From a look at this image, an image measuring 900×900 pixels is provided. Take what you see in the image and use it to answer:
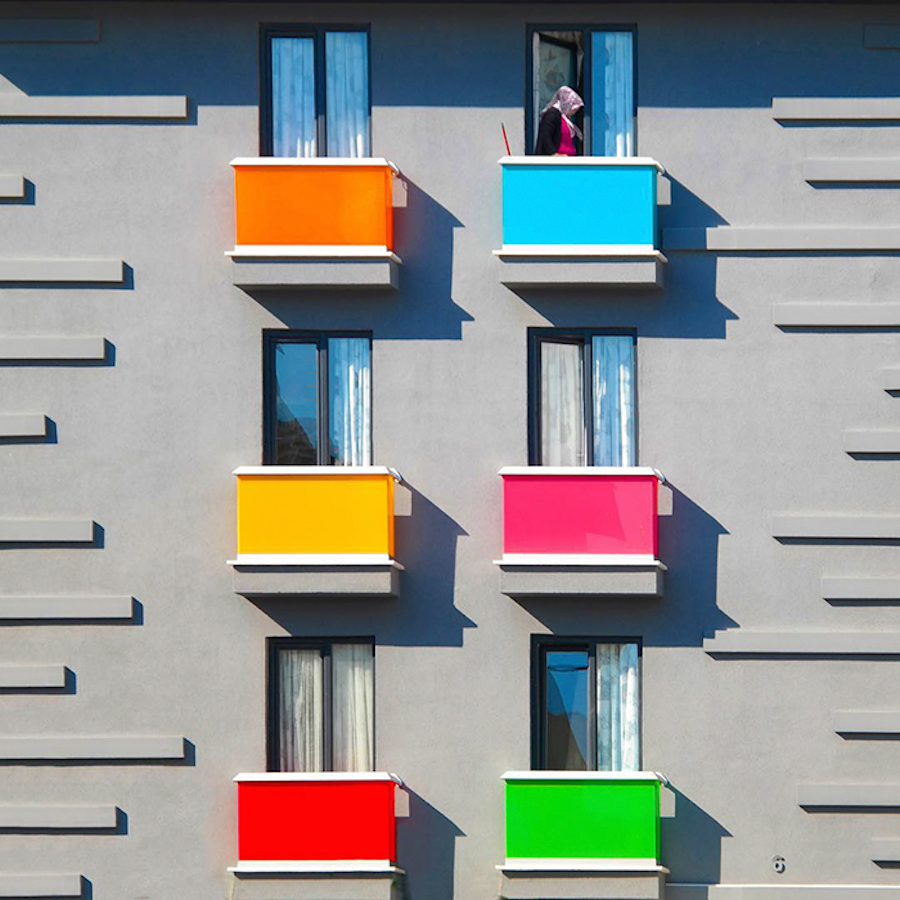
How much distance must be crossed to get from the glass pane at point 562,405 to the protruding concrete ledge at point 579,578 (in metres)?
1.35

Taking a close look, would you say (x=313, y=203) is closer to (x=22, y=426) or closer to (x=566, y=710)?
(x=22, y=426)

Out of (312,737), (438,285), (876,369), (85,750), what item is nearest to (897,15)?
(876,369)

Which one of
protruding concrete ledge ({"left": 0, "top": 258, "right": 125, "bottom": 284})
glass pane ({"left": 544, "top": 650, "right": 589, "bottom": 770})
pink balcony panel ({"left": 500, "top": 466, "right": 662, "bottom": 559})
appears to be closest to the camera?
pink balcony panel ({"left": 500, "top": 466, "right": 662, "bottom": 559})

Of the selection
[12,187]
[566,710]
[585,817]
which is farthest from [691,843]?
[12,187]

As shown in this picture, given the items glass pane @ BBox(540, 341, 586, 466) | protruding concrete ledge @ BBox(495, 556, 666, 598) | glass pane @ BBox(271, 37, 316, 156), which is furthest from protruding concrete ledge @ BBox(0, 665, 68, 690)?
glass pane @ BBox(271, 37, 316, 156)

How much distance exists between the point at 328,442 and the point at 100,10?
5.54 metres

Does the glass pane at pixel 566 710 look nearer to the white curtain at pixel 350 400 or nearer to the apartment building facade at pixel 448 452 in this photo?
the apartment building facade at pixel 448 452

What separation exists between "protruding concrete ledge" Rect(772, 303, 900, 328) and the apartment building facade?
39 millimetres

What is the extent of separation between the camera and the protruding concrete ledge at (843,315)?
20.3 m

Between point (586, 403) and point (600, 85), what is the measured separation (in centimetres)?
363

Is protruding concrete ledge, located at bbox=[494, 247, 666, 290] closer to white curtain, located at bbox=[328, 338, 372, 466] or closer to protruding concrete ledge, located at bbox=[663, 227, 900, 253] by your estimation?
protruding concrete ledge, located at bbox=[663, 227, 900, 253]

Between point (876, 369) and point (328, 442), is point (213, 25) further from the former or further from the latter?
point (876, 369)

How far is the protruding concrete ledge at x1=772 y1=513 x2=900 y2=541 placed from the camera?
65.8 ft

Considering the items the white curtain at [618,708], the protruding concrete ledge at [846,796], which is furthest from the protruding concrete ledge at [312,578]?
the protruding concrete ledge at [846,796]
